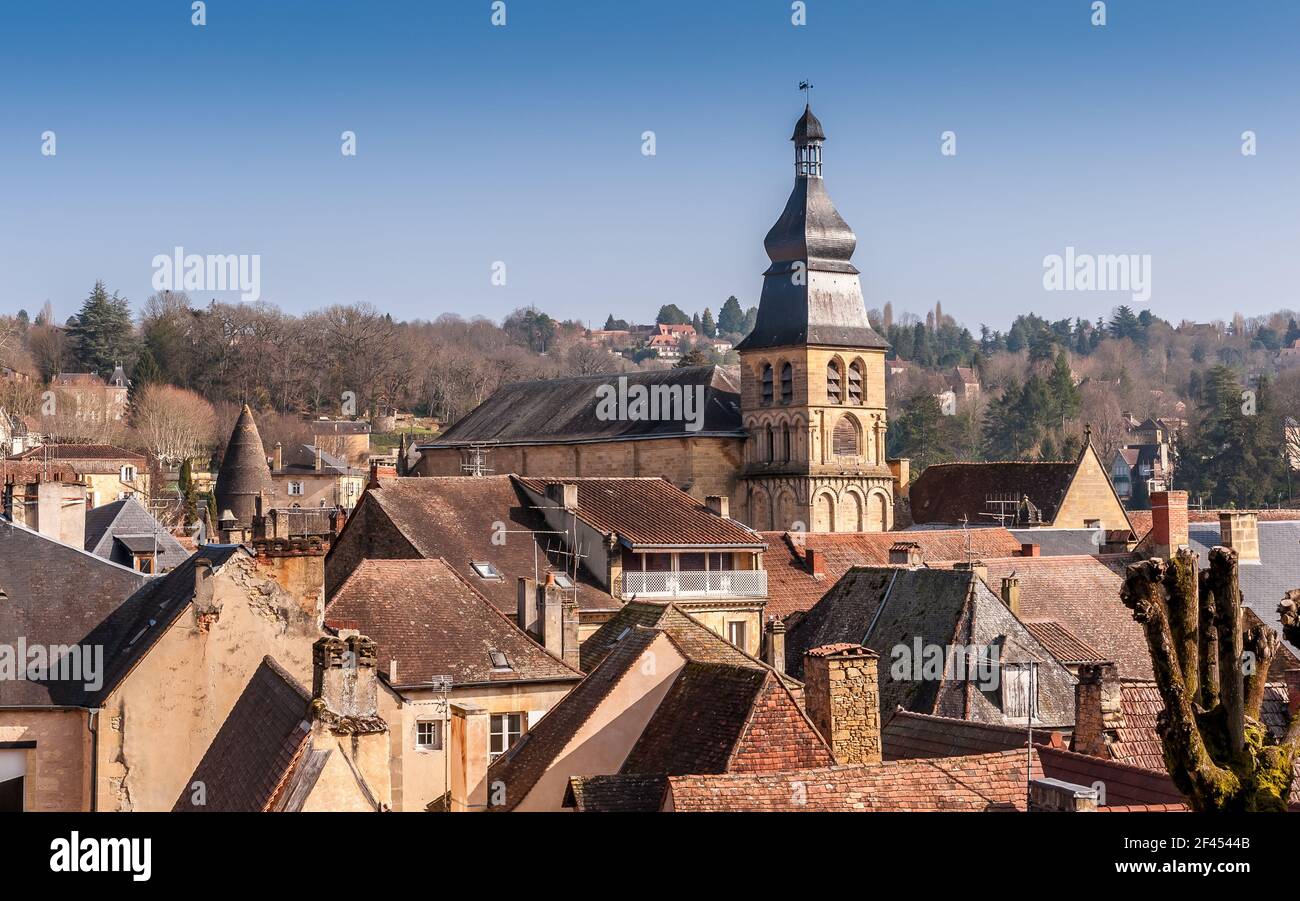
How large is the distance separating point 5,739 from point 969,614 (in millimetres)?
14619

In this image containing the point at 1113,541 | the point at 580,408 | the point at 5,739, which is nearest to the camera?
the point at 5,739

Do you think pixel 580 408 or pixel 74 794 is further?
pixel 580 408

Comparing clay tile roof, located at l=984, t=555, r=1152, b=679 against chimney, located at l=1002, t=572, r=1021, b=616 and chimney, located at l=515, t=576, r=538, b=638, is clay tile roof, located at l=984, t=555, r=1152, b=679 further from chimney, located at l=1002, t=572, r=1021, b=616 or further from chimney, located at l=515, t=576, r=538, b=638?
chimney, located at l=515, t=576, r=538, b=638

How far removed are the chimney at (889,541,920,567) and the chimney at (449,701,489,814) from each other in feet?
57.3

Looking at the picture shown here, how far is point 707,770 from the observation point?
42.8 feet

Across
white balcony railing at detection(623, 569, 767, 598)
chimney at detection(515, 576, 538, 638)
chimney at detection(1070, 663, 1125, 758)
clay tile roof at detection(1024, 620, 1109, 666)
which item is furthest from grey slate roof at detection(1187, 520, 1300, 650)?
chimney at detection(1070, 663, 1125, 758)

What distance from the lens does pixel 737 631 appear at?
32.9 metres

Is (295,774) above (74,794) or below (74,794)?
above

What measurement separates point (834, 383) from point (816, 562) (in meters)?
24.3

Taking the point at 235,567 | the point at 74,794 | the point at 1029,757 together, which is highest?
the point at 235,567
